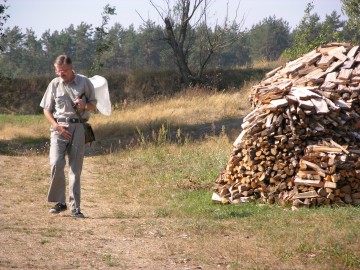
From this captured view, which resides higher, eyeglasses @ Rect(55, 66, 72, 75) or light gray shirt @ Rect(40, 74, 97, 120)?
eyeglasses @ Rect(55, 66, 72, 75)

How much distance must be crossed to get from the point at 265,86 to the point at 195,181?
2515mm

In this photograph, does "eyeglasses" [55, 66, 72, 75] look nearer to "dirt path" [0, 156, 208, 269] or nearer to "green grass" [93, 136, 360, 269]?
"dirt path" [0, 156, 208, 269]

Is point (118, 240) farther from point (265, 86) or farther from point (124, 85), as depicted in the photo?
point (124, 85)

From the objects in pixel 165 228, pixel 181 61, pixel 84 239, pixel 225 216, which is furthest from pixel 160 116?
pixel 84 239

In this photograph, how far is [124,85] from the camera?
3491cm

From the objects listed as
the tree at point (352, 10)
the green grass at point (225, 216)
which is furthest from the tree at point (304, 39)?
the green grass at point (225, 216)

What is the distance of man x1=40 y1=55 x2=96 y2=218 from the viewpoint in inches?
378

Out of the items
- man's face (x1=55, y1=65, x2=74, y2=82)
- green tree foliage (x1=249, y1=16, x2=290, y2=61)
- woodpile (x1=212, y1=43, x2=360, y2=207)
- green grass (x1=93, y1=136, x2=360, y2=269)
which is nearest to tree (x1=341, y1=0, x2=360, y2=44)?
green grass (x1=93, y1=136, x2=360, y2=269)

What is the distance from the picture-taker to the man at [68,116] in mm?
9594

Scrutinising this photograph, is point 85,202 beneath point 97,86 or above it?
beneath

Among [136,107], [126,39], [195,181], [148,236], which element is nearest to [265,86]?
[195,181]

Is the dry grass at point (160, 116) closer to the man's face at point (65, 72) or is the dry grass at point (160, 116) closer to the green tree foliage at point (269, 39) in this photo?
the man's face at point (65, 72)

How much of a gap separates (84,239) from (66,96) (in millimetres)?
2273

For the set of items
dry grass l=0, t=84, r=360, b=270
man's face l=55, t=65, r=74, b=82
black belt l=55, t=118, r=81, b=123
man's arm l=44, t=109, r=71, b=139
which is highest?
man's face l=55, t=65, r=74, b=82
